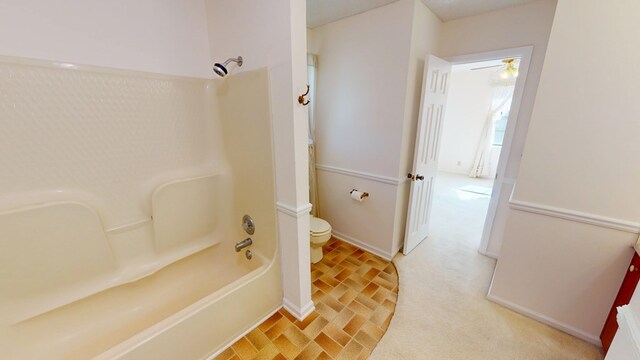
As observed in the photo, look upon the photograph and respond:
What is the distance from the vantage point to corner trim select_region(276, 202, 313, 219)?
4.54 ft

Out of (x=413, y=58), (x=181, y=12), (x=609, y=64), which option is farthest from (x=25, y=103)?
(x=609, y=64)

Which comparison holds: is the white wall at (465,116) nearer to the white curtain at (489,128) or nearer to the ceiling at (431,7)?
the white curtain at (489,128)

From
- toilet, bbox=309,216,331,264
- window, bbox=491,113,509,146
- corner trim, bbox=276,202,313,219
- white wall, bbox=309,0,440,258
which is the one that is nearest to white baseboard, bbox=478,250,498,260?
white wall, bbox=309,0,440,258

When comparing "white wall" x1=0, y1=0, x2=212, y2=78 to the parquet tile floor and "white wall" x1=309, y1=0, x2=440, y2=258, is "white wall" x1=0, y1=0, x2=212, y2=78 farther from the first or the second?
the parquet tile floor

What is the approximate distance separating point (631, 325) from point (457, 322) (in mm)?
1059

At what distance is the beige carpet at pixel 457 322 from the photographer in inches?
54.3

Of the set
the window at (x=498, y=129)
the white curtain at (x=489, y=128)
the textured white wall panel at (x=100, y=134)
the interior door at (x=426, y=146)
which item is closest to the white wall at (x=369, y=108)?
the interior door at (x=426, y=146)

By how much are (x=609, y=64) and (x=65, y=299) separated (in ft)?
10.5

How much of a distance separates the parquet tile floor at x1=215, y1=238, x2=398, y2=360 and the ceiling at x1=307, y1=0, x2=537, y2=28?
2.30 meters

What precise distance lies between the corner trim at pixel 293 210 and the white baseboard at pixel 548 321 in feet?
5.34

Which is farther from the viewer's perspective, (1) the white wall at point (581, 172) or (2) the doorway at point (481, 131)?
(2) the doorway at point (481, 131)

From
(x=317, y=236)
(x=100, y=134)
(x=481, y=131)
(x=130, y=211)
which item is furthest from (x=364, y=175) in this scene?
(x=481, y=131)

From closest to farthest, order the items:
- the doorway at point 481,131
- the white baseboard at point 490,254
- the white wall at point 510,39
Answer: the white wall at point 510,39 < the doorway at point 481,131 < the white baseboard at point 490,254

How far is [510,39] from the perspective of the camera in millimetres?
1880
